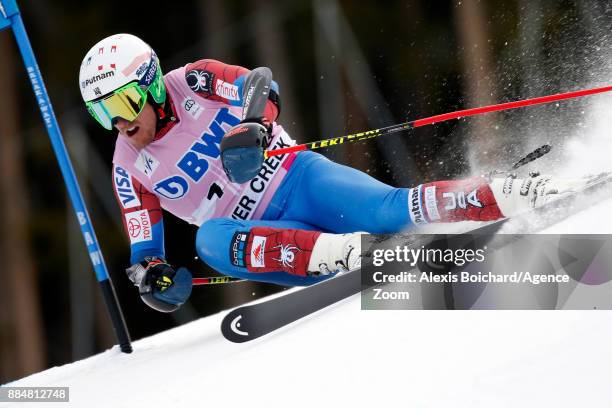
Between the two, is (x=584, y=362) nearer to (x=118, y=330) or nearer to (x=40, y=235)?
(x=118, y=330)

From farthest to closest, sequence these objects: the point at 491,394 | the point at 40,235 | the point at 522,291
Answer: the point at 40,235 < the point at 522,291 < the point at 491,394

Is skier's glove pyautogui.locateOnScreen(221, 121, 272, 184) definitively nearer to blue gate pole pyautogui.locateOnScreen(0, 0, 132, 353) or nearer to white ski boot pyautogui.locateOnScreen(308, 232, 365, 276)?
white ski boot pyautogui.locateOnScreen(308, 232, 365, 276)

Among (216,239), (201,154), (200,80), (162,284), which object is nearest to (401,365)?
(216,239)

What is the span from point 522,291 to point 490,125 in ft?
8.64

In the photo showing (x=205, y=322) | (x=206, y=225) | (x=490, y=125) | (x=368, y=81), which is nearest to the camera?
(x=206, y=225)

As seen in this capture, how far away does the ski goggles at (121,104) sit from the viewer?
10.7ft

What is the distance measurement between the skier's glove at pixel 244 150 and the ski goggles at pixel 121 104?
1.54 ft

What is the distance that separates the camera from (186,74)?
11.5 ft

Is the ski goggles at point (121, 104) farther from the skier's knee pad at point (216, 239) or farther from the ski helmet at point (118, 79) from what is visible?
the skier's knee pad at point (216, 239)

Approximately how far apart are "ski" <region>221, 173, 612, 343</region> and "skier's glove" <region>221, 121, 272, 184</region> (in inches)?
18.4

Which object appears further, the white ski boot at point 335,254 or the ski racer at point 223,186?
the ski racer at point 223,186

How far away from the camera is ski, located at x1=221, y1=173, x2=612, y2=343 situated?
9.41 ft

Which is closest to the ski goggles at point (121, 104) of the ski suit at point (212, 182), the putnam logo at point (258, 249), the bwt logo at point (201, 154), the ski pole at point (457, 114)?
the ski suit at point (212, 182)

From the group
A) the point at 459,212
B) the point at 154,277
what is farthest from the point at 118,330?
the point at 459,212
